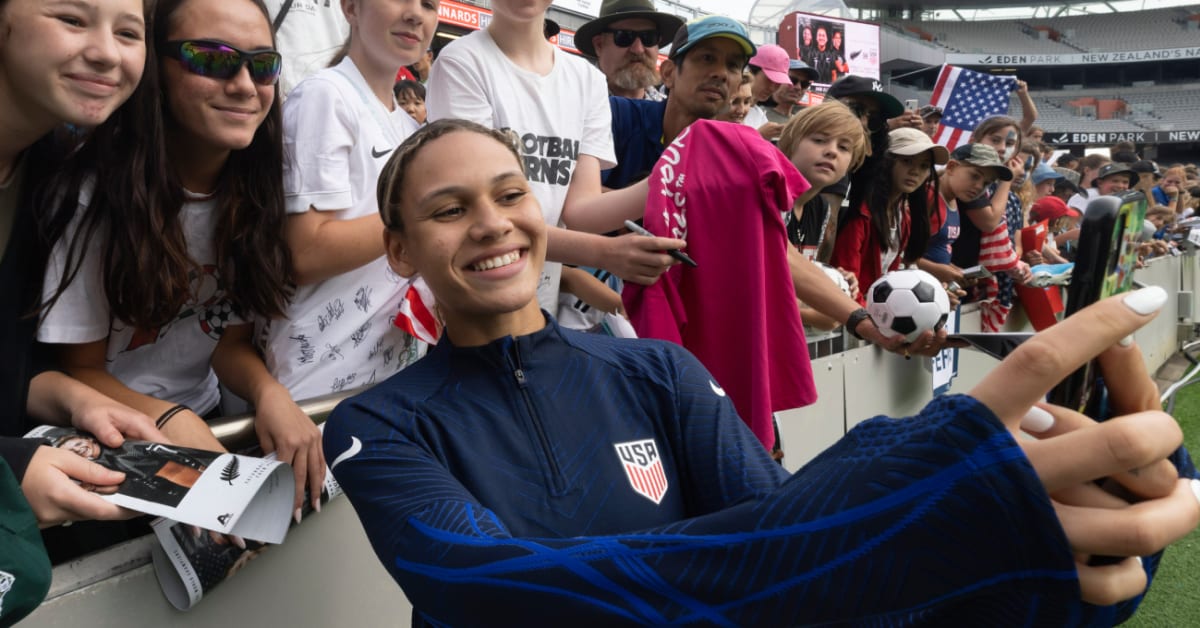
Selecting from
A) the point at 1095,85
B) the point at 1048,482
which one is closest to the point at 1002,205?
the point at 1048,482

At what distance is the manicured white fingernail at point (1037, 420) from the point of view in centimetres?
72

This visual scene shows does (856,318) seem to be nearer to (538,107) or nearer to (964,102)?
(538,107)

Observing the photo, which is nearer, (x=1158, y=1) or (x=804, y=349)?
(x=804, y=349)

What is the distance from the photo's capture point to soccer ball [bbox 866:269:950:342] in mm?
2986

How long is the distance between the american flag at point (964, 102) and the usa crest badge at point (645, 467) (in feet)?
20.6

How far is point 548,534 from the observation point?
1276 millimetres

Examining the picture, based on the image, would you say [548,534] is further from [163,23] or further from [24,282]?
[163,23]

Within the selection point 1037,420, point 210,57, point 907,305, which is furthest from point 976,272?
point 1037,420

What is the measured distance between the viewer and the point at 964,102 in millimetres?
6895

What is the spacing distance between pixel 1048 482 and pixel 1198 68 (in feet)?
183

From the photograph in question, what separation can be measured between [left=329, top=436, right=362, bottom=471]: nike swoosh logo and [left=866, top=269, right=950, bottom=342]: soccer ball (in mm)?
2215
